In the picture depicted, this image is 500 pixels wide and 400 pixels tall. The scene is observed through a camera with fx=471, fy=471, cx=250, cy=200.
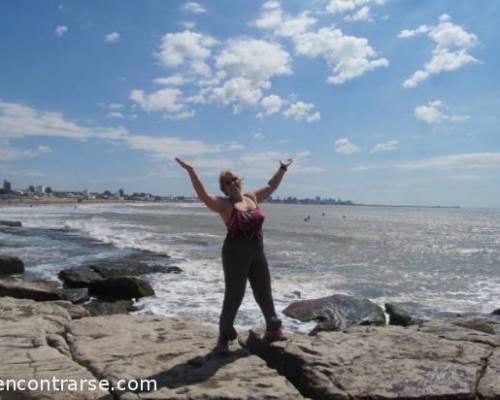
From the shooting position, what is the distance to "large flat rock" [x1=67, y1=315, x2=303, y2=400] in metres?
3.99

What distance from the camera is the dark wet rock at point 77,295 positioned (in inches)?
527

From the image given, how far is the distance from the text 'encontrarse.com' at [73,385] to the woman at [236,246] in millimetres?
1006

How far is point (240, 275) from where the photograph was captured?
480 cm

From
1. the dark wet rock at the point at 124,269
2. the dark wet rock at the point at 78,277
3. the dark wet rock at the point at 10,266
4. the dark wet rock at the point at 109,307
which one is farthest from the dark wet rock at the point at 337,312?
the dark wet rock at the point at 10,266

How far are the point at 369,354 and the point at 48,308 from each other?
477cm

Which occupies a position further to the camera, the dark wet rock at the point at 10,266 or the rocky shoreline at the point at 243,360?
the dark wet rock at the point at 10,266

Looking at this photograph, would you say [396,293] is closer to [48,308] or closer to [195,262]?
[195,262]

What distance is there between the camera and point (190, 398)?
3.84 meters

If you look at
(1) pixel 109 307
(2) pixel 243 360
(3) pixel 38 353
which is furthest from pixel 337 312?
(3) pixel 38 353

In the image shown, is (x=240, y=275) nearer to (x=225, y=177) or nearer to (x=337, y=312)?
(x=225, y=177)

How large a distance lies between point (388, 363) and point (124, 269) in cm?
1619

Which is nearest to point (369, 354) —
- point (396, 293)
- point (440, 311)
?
point (440, 311)

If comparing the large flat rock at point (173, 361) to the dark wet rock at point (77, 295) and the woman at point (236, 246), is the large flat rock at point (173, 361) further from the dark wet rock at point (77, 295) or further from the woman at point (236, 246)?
the dark wet rock at point (77, 295)

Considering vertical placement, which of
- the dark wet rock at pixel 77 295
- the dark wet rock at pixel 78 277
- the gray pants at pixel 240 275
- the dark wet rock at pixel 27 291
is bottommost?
the dark wet rock at pixel 77 295
